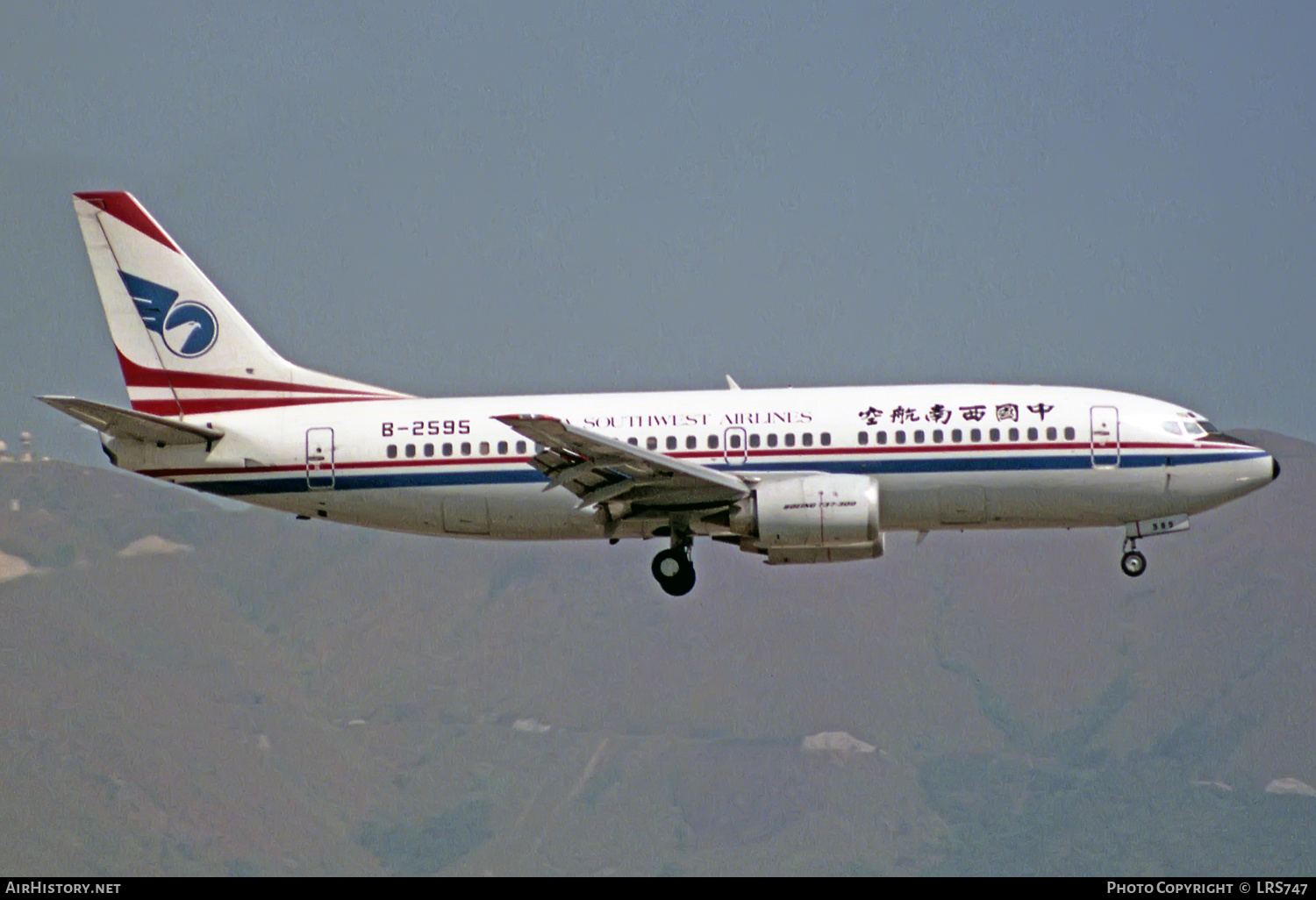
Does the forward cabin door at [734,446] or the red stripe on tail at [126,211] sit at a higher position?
the red stripe on tail at [126,211]

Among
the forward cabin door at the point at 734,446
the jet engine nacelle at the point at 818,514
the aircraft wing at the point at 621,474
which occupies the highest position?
the forward cabin door at the point at 734,446

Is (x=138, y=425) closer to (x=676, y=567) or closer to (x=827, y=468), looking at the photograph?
(x=676, y=567)

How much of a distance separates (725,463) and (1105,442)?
→ 9.48 m

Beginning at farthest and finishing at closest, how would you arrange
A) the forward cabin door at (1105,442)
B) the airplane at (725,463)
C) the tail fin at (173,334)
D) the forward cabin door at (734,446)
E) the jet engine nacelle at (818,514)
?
the tail fin at (173,334) < the forward cabin door at (734,446) < the forward cabin door at (1105,442) < the airplane at (725,463) < the jet engine nacelle at (818,514)

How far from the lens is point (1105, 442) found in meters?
48.8

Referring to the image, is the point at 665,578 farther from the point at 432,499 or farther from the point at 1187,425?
the point at 1187,425

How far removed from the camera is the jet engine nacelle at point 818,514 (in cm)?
4747

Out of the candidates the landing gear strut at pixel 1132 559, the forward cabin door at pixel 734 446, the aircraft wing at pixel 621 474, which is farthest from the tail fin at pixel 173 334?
the landing gear strut at pixel 1132 559

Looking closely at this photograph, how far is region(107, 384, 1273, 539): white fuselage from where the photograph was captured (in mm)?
48594

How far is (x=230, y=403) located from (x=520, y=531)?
9.07 metres

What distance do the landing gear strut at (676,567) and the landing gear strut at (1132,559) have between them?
11.0 m

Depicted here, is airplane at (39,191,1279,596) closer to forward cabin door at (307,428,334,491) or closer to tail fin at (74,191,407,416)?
forward cabin door at (307,428,334,491)

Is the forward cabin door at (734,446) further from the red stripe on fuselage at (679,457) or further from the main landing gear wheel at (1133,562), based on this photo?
the main landing gear wheel at (1133,562)
